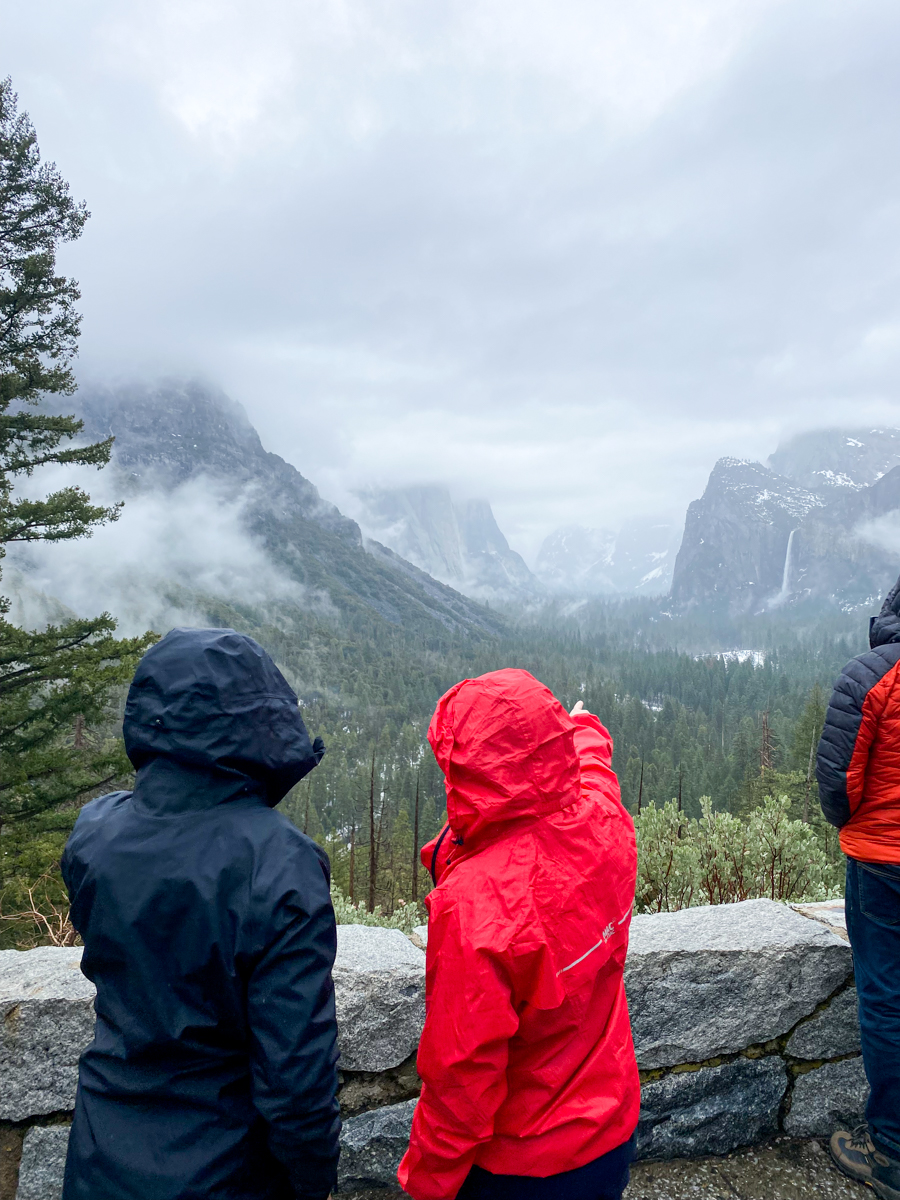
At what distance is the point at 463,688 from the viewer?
1.81m

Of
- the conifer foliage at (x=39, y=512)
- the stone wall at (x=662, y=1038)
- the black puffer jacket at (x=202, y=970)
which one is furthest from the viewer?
the conifer foliage at (x=39, y=512)

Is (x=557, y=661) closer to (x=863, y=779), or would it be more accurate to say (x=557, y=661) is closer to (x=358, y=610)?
(x=358, y=610)

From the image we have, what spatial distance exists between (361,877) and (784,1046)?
114ft

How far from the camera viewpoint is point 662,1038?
104 inches

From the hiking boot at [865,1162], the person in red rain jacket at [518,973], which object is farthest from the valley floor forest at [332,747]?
the person in red rain jacket at [518,973]

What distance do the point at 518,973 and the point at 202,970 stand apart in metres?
0.72

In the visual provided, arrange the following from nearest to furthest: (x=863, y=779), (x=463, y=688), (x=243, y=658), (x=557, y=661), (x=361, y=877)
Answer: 1. (x=243, y=658)
2. (x=463, y=688)
3. (x=863, y=779)
4. (x=361, y=877)
5. (x=557, y=661)

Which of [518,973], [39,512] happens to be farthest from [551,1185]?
[39,512]

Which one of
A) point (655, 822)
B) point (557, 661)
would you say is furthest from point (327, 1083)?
point (557, 661)

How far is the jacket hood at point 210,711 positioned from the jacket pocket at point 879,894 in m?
2.18

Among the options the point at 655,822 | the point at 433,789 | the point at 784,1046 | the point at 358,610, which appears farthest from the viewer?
the point at 358,610

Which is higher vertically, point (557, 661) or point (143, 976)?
point (143, 976)

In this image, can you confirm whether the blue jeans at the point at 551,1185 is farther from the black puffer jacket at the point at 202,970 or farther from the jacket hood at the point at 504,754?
the jacket hood at the point at 504,754

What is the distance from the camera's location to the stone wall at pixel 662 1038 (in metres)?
2.33
